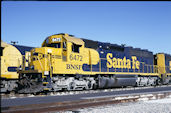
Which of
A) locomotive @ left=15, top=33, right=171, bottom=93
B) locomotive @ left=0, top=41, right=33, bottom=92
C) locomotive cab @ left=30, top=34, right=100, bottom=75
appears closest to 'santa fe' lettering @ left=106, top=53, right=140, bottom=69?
locomotive @ left=15, top=33, right=171, bottom=93

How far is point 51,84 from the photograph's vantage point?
499 inches

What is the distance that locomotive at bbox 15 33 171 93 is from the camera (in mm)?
12907

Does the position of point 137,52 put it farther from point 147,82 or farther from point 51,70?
point 51,70

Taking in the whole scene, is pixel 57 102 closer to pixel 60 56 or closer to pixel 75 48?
pixel 60 56

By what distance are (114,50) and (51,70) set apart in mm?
7094

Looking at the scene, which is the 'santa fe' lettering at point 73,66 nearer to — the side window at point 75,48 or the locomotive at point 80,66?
the locomotive at point 80,66

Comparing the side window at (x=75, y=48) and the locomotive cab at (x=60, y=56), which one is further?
the side window at (x=75, y=48)

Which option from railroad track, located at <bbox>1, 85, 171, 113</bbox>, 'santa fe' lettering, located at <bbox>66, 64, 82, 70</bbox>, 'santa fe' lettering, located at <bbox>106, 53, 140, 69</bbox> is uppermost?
'santa fe' lettering, located at <bbox>106, 53, 140, 69</bbox>

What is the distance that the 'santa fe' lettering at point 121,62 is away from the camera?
1716 centimetres

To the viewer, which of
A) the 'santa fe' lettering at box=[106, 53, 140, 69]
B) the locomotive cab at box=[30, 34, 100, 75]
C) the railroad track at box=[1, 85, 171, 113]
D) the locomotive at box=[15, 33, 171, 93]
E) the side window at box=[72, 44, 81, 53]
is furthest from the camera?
the 'santa fe' lettering at box=[106, 53, 140, 69]

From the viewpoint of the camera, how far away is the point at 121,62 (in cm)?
1820

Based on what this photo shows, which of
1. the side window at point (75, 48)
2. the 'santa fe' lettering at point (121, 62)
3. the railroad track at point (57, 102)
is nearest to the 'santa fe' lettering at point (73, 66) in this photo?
the side window at point (75, 48)

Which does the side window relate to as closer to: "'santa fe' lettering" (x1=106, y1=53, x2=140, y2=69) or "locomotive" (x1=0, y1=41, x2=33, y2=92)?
"locomotive" (x1=0, y1=41, x2=33, y2=92)

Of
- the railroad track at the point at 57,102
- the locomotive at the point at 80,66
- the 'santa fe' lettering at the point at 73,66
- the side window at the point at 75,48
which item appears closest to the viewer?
the railroad track at the point at 57,102
